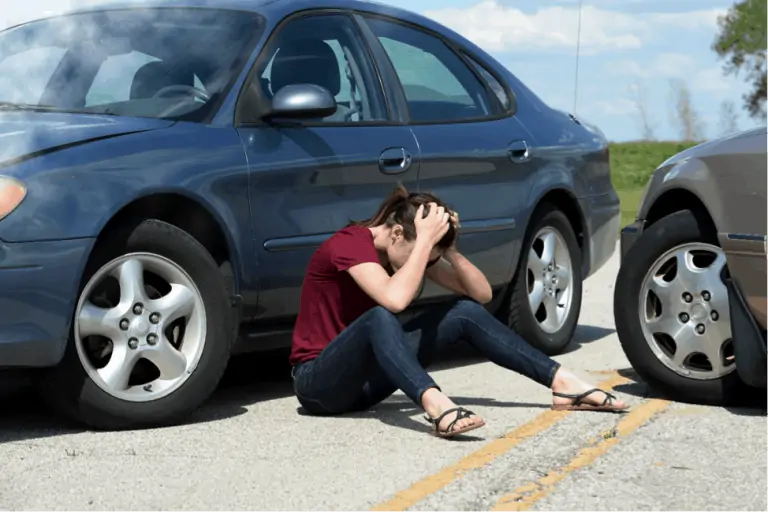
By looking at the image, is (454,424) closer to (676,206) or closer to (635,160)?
(676,206)

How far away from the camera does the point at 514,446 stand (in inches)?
216

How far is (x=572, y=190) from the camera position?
8.29m

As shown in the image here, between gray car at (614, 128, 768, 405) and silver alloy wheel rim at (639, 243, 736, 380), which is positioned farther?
silver alloy wheel rim at (639, 243, 736, 380)

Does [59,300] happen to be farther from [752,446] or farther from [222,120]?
[752,446]

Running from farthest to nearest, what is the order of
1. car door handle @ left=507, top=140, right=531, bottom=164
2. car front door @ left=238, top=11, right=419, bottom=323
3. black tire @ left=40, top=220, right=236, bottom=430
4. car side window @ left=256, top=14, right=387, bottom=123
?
1. car door handle @ left=507, top=140, right=531, bottom=164
2. car side window @ left=256, top=14, right=387, bottom=123
3. car front door @ left=238, top=11, right=419, bottom=323
4. black tire @ left=40, top=220, right=236, bottom=430

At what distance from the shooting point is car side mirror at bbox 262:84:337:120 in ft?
20.5

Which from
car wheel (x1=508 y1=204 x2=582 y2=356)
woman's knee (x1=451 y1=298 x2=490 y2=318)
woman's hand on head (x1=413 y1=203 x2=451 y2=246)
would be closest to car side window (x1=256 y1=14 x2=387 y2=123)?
woman's hand on head (x1=413 y1=203 x2=451 y2=246)

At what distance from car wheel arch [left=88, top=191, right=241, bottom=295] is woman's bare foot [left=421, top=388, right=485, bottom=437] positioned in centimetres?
105

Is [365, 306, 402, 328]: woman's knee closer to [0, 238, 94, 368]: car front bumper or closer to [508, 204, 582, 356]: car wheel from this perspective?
[0, 238, 94, 368]: car front bumper

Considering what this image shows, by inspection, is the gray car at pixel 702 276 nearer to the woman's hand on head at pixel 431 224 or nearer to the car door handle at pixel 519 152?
the car door handle at pixel 519 152

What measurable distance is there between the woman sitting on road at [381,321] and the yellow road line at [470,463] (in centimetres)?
21

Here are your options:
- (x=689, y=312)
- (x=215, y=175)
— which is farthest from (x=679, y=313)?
(x=215, y=175)

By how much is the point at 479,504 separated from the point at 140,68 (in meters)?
2.84

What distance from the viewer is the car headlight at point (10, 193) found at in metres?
5.43
